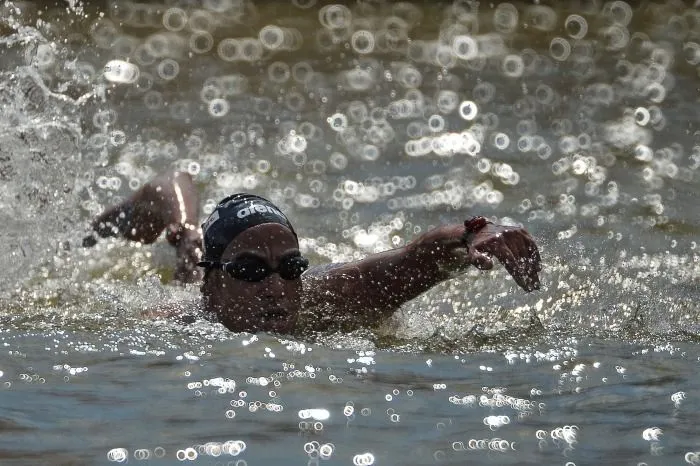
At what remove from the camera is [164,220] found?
8750 mm

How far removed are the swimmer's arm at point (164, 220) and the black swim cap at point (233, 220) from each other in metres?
Answer: 1.24

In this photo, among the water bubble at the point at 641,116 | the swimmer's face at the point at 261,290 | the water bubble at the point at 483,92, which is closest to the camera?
the swimmer's face at the point at 261,290

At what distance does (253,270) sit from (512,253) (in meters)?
1.66

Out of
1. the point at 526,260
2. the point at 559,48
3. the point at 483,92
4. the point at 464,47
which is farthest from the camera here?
the point at 464,47

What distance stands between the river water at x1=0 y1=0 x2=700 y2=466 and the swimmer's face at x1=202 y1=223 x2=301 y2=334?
0.69 feet

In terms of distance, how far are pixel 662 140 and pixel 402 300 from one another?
7.58 m

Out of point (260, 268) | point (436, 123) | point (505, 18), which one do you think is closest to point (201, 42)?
point (505, 18)

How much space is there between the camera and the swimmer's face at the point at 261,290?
22.4ft

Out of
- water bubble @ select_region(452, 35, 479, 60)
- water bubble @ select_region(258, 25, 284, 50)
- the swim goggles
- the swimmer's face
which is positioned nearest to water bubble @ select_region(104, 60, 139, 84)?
water bubble @ select_region(258, 25, 284, 50)

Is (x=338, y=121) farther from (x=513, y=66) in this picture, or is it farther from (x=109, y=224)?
(x=109, y=224)

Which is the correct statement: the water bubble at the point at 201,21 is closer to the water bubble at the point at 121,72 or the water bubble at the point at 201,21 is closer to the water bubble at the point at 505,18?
the water bubble at the point at 121,72

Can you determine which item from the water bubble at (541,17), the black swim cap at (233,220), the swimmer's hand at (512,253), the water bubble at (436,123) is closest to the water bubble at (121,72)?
the water bubble at (436,123)

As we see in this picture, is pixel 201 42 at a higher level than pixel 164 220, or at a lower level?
lower

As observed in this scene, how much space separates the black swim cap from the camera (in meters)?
7.20
